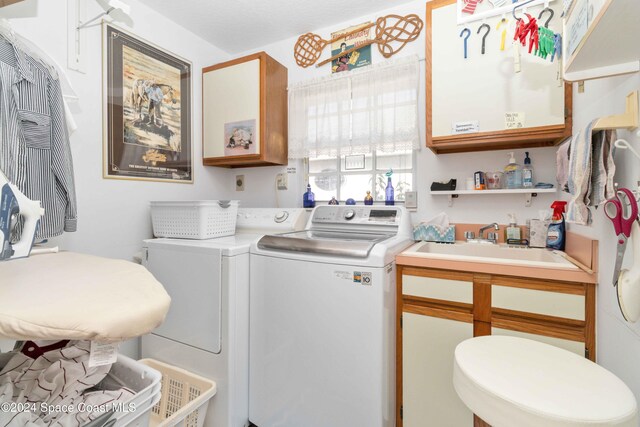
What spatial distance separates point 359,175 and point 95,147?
1.81m

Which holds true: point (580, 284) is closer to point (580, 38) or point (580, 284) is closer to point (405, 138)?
point (580, 38)

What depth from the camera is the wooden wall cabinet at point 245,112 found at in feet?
7.68

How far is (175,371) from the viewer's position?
1.75 meters

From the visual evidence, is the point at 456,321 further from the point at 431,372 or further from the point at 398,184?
the point at 398,184

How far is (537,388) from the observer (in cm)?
84

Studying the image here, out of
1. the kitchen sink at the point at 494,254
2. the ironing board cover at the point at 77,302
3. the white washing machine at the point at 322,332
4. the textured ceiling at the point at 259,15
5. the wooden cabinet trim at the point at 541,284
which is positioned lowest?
the white washing machine at the point at 322,332

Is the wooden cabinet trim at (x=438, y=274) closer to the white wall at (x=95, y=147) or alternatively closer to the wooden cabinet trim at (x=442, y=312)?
the wooden cabinet trim at (x=442, y=312)

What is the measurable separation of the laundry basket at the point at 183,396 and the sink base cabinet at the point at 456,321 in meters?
1.01

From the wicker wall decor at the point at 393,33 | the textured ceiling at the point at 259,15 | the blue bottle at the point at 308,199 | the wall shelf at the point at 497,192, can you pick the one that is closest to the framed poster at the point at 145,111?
the textured ceiling at the point at 259,15

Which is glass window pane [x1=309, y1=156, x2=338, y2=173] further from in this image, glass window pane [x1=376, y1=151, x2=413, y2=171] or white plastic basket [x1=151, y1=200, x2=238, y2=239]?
white plastic basket [x1=151, y1=200, x2=238, y2=239]

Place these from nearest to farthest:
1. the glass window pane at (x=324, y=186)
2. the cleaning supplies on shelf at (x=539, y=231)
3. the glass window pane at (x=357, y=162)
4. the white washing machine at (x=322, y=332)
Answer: the white washing machine at (x=322, y=332) < the cleaning supplies on shelf at (x=539, y=231) < the glass window pane at (x=357, y=162) < the glass window pane at (x=324, y=186)

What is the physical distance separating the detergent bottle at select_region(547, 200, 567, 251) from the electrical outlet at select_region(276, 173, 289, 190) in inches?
73.0

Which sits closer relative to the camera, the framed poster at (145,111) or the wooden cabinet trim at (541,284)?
the wooden cabinet trim at (541,284)

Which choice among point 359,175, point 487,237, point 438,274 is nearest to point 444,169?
point 487,237
